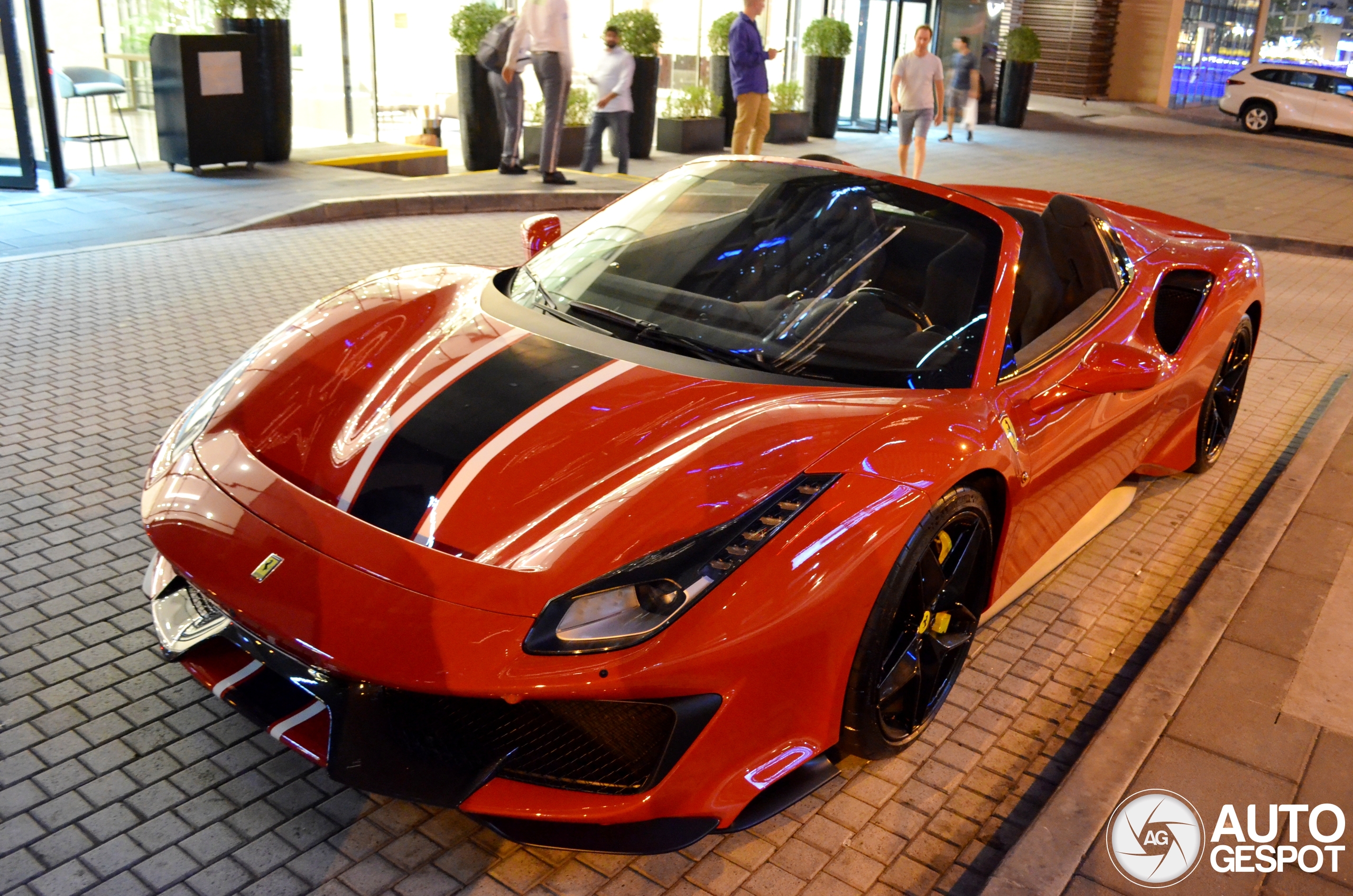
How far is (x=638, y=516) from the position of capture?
233 centimetres

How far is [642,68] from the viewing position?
45.7 ft

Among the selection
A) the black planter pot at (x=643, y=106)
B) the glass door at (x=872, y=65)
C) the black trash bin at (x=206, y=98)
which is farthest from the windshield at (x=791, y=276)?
the glass door at (x=872, y=65)

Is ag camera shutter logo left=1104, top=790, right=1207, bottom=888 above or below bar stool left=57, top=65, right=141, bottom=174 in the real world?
below

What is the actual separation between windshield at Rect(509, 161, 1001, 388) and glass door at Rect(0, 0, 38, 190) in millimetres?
7923

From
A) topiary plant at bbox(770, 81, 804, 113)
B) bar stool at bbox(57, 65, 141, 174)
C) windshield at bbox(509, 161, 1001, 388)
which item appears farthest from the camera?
topiary plant at bbox(770, 81, 804, 113)

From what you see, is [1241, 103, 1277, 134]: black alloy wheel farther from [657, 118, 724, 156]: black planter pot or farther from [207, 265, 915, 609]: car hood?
[207, 265, 915, 609]: car hood

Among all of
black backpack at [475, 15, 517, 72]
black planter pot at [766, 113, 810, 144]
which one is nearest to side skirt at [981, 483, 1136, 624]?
black backpack at [475, 15, 517, 72]

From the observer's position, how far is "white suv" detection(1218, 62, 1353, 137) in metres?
22.6

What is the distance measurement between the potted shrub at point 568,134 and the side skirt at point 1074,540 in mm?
9811

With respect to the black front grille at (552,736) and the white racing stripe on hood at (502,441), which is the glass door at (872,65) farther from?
the black front grille at (552,736)

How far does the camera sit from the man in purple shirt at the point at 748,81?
1154cm

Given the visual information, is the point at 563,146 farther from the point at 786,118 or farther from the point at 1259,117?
the point at 1259,117

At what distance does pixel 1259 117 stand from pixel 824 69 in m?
12.2

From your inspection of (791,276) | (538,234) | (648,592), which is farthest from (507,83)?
(648,592)
